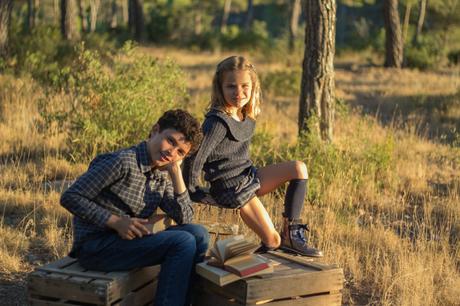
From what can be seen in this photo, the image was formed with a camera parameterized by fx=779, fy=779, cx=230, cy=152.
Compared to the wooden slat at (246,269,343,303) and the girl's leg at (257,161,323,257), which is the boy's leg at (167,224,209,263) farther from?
the girl's leg at (257,161,323,257)

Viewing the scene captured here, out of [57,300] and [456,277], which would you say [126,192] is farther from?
[456,277]

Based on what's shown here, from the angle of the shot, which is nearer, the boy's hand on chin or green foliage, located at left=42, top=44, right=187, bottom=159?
the boy's hand on chin

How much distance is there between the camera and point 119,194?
399cm

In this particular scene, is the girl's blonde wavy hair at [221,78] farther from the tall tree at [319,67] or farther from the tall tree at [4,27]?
the tall tree at [4,27]

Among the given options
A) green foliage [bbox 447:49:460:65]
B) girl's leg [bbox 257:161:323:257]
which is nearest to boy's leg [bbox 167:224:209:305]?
girl's leg [bbox 257:161:323:257]

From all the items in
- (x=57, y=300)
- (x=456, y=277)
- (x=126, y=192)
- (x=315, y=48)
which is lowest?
(x=456, y=277)

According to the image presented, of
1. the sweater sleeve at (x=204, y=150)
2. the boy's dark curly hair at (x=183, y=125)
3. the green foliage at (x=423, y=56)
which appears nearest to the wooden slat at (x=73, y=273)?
the boy's dark curly hair at (x=183, y=125)

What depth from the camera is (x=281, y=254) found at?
4.52 m

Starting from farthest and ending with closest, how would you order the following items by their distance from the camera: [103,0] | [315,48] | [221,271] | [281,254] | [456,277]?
1. [103,0]
2. [315,48]
3. [456,277]
4. [281,254]
5. [221,271]

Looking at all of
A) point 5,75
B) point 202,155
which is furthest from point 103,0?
point 202,155

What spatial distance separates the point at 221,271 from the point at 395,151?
606cm

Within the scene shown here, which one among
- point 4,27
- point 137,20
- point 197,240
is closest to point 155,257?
point 197,240

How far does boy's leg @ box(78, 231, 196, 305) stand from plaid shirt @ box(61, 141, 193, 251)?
0.30 ft

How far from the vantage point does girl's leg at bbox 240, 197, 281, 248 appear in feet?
16.0
